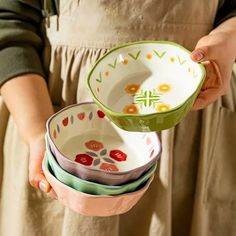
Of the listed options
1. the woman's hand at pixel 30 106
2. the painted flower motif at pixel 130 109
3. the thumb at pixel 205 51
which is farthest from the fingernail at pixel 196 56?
the woman's hand at pixel 30 106

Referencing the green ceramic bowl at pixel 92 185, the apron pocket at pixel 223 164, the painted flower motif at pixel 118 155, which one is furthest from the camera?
the apron pocket at pixel 223 164

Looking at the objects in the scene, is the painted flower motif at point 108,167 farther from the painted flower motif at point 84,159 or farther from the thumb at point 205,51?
the thumb at point 205,51

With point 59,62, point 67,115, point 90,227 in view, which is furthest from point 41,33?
point 90,227

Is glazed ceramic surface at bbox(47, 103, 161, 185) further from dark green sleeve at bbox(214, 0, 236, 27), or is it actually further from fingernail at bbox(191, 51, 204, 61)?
dark green sleeve at bbox(214, 0, 236, 27)

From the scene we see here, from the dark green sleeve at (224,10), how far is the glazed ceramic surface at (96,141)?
230 mm

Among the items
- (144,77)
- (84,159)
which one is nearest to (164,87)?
(144,77)

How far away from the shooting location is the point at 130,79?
649 millimetres

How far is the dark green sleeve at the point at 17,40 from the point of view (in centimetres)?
70

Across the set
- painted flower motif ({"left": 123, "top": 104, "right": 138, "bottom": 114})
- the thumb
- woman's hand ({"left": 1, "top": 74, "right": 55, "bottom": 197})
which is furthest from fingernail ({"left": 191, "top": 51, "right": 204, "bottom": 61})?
woman's hand ({"left": 1, "top": 74, "right": 55, "bottom": 197})

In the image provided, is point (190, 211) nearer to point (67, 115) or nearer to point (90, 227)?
point (90, 227)

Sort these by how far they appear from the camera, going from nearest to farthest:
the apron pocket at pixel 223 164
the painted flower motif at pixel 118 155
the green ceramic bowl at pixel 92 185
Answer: the green ceramic bowl at pixel 92 185, the painted flower motif at pixel 118 155, the apron pocket at pixel 223 164

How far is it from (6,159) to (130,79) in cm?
26

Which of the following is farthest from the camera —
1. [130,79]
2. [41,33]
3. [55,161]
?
[41,33]

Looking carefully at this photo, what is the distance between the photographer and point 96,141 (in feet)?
2.12
